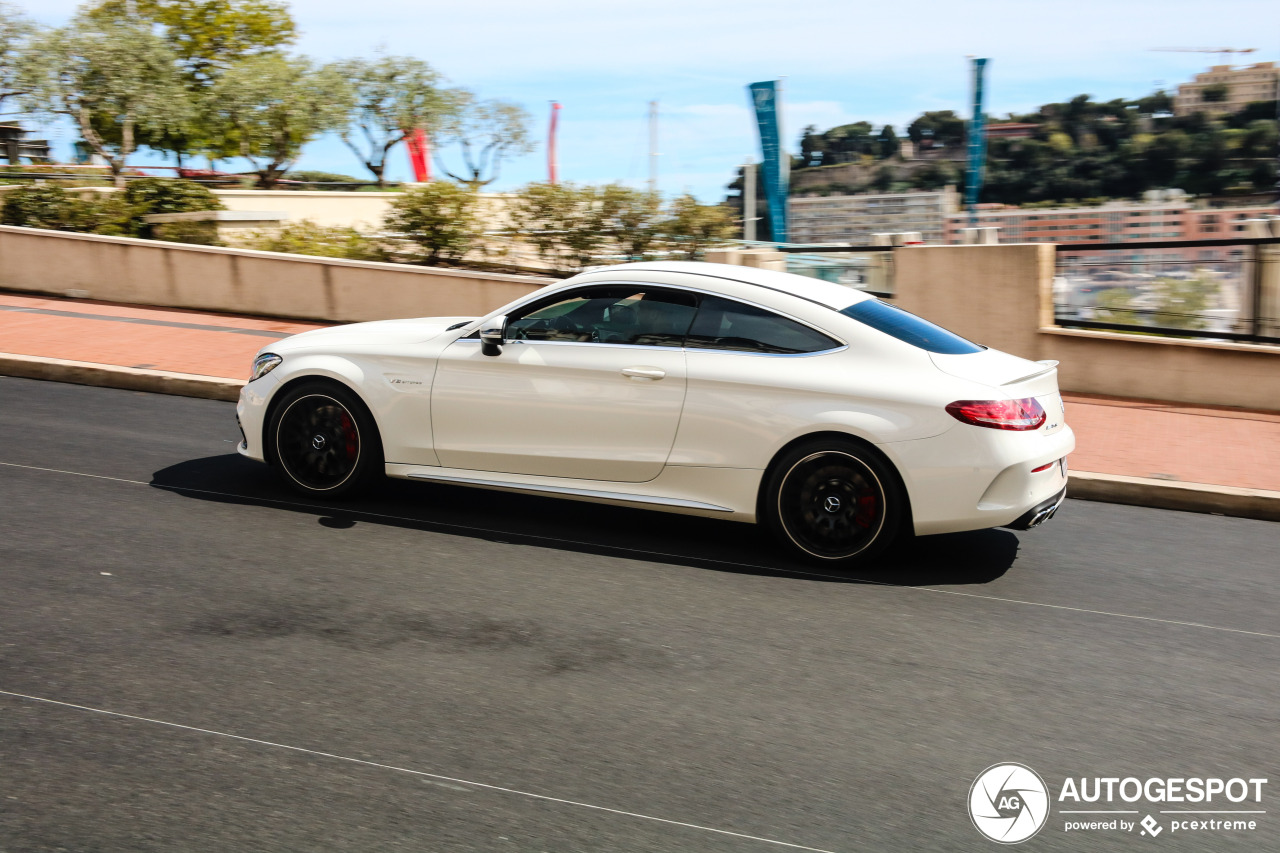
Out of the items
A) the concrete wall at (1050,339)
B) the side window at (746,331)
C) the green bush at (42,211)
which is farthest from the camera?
the green bush at (42,211)

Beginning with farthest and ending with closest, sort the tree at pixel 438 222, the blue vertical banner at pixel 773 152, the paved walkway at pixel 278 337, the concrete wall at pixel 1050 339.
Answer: the blue vertical banner at pixel 773 152 < the tree at pixel 438 222 < the concrete wall at pixel 1050 339 < the paved walkway at pixel 278 337

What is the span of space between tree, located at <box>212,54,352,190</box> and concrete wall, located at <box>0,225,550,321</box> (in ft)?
115

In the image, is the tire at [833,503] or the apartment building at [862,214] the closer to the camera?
the tire at [833,503]

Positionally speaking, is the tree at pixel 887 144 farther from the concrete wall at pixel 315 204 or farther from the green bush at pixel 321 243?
the green bush at pixel 321 243

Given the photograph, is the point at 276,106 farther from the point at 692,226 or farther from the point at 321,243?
the point at 692,226

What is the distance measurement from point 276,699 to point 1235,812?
3351 millimetres

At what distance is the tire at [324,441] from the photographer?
696 cm

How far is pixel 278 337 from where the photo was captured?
1343cm

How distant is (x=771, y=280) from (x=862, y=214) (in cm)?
3051

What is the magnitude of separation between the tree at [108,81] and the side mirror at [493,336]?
3867cm

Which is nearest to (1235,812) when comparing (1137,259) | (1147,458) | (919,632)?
(919,632)

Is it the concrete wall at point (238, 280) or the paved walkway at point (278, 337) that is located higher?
the concrete wall at point (238, 280)
